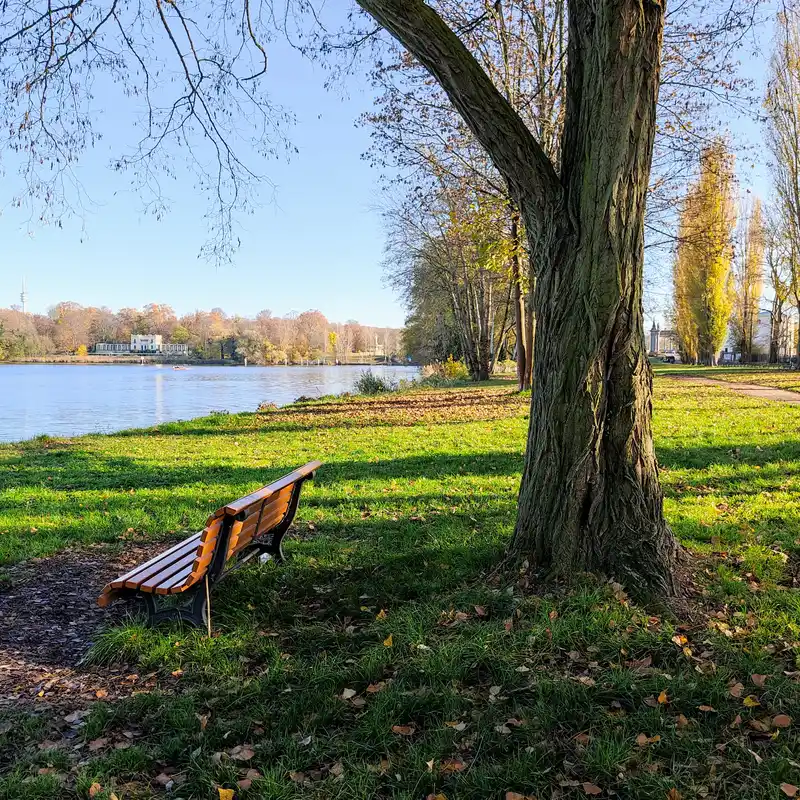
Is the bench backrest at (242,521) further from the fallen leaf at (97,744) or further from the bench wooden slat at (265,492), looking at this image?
the fallen leaf at (97,744)

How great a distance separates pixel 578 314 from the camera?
3.67m

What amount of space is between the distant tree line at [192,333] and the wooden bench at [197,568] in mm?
81843

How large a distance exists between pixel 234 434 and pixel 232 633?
1066 cm

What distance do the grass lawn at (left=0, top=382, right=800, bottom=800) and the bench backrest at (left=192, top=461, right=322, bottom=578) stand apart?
40 cm

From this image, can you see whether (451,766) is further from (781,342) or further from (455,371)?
(781,342)

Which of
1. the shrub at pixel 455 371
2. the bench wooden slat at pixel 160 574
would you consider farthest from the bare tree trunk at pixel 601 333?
the shrub at pixel 455 371

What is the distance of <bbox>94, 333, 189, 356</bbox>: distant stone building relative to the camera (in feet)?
341

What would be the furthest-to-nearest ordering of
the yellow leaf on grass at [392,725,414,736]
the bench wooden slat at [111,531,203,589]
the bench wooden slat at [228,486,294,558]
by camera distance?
the bench wooden slat at [228,486,294,558] < the bench wooden slat at [111,531,203,589] < the yellow leaf on grass at [392,725,414,736]

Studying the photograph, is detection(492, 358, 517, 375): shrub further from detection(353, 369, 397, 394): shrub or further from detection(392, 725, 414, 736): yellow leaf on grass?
detection(392, 725, 414, 736): yellow leaf on grass

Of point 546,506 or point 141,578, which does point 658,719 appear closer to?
point 546,506

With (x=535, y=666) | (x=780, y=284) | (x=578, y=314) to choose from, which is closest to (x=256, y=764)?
(x=535, y=666)

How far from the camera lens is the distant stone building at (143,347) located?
104 meters

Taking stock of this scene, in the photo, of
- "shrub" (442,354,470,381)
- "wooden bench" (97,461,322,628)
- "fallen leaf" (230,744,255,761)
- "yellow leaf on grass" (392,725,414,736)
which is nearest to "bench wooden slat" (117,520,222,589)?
"wooden bench" (97,461,322,628)

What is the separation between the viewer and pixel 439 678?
3039 mm
